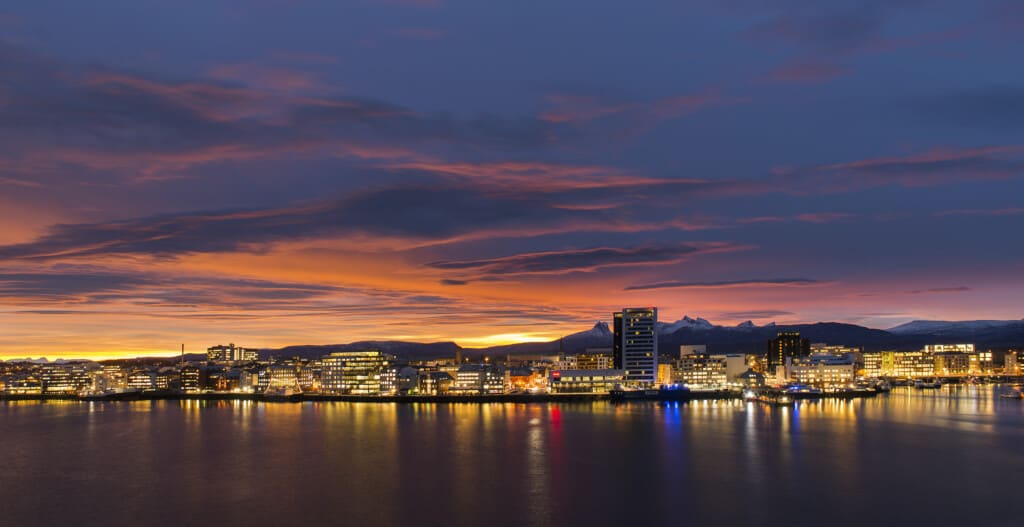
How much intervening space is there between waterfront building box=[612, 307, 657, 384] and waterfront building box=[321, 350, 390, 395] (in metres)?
15.3

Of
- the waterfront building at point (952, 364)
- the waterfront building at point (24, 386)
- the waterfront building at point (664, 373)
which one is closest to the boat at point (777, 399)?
the waterfront building at point (664, 373)

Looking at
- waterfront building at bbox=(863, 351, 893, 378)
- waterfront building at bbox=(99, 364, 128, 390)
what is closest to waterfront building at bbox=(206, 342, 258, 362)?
waterfront building at bbox=(99, 364, 128, 390)

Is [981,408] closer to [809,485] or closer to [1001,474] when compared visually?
[1001,474]

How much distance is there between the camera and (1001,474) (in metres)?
19.6

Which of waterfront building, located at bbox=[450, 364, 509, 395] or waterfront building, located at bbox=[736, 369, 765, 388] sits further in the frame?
waterfront building, located at bbox=[736, 369, 765, 388]

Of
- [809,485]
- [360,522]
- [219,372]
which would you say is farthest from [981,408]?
[219,372]

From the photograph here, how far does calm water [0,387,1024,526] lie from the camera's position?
1559 centimetres

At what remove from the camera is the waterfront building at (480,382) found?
51312mm

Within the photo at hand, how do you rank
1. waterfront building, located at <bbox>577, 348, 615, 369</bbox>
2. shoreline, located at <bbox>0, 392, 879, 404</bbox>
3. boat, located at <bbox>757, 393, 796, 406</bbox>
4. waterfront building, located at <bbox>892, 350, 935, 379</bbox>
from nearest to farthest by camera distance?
boat, located at <bbox>757, 393, 796, 406</bbox> → shoreline, located at <bbox>0, 392, 879, 404</bbox> → waterfront building, located at <bbox>577, 348, 615, 369</bbox> → waterfront building, located at <bbox>892, 350, 935, 379</bbox>

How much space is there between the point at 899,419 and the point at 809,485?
57.9 feet

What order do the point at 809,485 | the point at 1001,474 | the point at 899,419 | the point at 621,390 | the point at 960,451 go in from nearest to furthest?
the point at 809,485, the point at 1001,474, the point at 960,451, the point at 899,419, the point at 621,390

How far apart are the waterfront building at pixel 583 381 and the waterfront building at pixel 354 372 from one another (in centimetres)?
1072

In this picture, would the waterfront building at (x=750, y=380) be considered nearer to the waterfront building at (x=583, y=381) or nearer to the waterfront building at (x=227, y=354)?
the waterfront building at (x=583, y=381)

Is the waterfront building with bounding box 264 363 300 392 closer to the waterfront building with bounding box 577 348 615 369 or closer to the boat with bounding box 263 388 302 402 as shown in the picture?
the boat with bounding box 263 388 302 402
